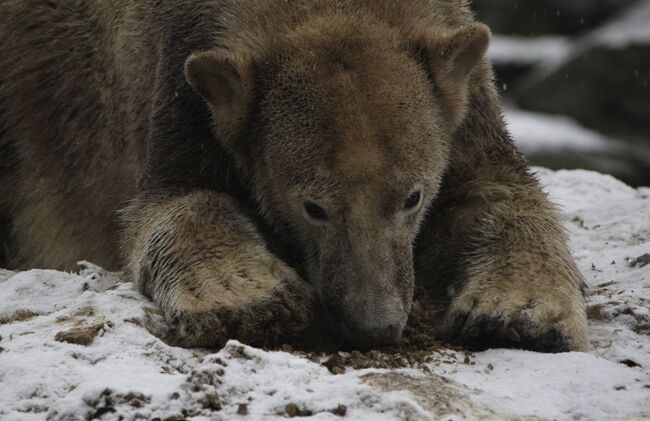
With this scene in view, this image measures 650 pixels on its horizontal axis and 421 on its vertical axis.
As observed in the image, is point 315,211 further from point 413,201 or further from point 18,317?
point 18,317

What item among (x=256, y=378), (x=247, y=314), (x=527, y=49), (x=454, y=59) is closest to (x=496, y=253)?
(x=454, y=59)

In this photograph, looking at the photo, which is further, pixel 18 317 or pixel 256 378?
pixel 18 317

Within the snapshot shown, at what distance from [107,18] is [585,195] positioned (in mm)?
3549

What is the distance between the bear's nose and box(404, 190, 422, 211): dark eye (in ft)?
1.52

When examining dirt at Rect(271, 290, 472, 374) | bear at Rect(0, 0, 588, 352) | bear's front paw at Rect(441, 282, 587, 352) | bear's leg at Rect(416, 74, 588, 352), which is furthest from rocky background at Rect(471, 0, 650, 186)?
dirt at Rect(271, 290, 472, 374)

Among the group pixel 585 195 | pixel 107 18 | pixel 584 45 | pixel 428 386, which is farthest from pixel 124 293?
pixel 584 45

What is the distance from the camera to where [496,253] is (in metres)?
5.18

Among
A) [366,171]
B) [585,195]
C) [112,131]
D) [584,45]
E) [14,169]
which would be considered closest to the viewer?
[366,171]

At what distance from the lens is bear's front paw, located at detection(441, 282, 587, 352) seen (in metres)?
4.52

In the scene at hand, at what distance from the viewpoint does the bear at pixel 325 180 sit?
4.50 metres

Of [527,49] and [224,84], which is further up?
[527,49]

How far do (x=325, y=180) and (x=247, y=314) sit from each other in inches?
24.2

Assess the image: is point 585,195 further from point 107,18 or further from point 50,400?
point 50,400

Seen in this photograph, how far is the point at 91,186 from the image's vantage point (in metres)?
6.46
